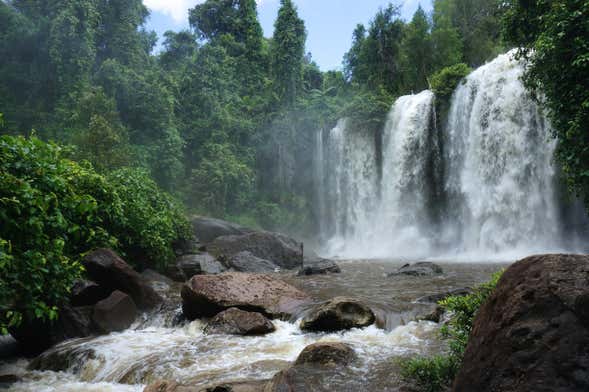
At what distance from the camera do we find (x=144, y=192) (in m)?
14.1

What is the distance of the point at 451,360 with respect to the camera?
4.22 m

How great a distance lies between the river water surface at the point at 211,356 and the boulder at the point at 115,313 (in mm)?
201

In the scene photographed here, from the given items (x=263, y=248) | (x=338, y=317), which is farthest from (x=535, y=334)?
(x=263, y=248)

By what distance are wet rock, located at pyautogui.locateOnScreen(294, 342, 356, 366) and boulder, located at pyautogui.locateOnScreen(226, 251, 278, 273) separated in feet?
36.3

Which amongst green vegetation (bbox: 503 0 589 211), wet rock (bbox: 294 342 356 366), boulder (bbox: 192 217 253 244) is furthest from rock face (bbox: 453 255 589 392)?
boulder (bbox: 192 217 253 244)

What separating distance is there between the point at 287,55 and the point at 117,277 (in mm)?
28792

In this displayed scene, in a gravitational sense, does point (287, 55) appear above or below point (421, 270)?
above

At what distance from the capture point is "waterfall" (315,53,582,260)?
18.3 meters

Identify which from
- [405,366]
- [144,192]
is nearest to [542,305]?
[405,366]

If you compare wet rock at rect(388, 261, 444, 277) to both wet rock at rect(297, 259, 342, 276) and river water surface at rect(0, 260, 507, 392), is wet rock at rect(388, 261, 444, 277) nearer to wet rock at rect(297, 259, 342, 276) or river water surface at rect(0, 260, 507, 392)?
wet rock at rect(297, 259, 342, 276)

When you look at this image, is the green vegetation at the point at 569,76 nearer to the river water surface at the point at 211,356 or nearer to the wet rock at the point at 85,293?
the river water surface at the point at 211,356

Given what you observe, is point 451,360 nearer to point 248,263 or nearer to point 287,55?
point 248,263

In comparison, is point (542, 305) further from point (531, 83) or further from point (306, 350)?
point (531, 83)

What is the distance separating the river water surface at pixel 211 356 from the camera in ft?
17.4
